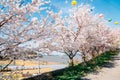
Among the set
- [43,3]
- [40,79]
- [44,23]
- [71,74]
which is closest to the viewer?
[43,3]

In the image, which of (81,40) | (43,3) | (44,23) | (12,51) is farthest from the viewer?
(81,40)

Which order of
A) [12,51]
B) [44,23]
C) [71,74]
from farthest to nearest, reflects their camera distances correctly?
[71,74] < [44,23] < [12,51]

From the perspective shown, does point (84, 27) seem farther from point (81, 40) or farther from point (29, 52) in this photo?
point (29, 52)

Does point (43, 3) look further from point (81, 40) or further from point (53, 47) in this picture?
point (81, 40)

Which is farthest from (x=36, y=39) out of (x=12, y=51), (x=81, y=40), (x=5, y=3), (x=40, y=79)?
(x=81, y=40)

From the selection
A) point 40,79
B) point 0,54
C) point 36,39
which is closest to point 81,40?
point 40,79

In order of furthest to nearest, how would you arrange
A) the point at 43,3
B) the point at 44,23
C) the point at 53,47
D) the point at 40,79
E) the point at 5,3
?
the point at 40,79
the point at 53,47
the point at 44,23
the point at 43,3
the point at 5,3

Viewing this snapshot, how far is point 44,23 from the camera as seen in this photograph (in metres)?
9.50

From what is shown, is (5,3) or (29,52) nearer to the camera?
(5,3)

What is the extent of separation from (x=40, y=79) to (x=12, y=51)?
573 cm

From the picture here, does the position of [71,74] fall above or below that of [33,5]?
below

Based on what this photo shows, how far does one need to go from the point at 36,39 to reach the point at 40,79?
491 cm

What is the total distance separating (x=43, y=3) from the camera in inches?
336

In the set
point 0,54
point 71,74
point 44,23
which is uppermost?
point 44,23
